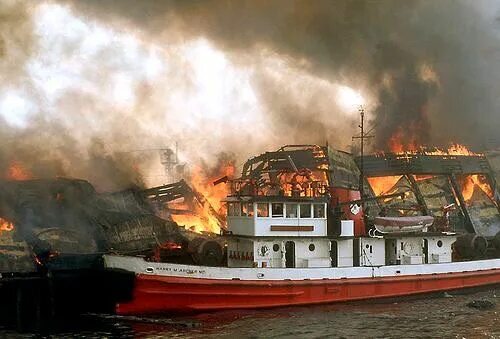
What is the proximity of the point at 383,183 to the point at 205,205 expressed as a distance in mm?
16675

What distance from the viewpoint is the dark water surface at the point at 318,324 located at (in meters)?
21.9

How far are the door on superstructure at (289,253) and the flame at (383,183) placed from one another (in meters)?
21.5

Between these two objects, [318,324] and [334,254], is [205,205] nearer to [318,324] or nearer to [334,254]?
[334,254]

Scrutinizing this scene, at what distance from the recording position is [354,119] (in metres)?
54.9

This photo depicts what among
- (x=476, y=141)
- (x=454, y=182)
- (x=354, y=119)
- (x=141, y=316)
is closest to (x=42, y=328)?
(x=141, y=316)

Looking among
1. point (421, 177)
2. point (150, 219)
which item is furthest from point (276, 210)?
point (421, 177)

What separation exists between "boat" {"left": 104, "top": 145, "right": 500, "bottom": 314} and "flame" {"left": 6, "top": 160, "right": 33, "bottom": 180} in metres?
11.3

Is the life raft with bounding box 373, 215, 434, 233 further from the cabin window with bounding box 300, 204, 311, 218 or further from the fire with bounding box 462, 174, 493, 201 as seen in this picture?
the fire with bounding box 462, 174, 493, 201

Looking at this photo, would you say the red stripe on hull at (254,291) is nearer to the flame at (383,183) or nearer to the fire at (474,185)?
the flame at (383,183)

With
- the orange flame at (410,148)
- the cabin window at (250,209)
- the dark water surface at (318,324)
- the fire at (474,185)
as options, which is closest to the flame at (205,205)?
the cabin window at (250,209)

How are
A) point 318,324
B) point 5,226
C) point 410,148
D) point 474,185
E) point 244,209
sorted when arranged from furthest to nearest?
point 410,148 < point 474,185 < point 5,226 < point 244,209 < point 318,324

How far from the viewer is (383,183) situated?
157ft

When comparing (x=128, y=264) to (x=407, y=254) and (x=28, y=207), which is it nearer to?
(x=28, y=207)

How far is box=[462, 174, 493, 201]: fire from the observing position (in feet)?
155
